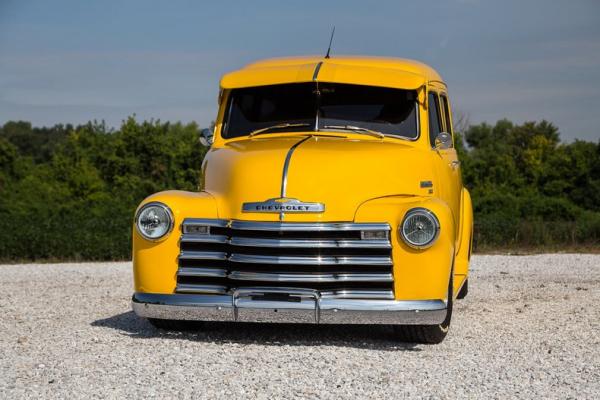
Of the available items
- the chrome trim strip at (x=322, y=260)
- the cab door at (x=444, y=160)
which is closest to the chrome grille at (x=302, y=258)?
the chrome trim strip at (x=322, y=260)

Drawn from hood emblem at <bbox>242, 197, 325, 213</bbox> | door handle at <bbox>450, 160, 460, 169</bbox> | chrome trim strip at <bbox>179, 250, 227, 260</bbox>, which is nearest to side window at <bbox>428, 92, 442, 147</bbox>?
door handle at <bbox>450, 160, 460, 169</bbox>

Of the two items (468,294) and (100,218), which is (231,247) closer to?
(468,294)

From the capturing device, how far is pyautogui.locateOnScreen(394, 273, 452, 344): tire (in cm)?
696

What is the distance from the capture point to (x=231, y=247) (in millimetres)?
6844

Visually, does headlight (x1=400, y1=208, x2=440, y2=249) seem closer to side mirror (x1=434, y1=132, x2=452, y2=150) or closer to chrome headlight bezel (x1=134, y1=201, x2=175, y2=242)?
side mirror (x1=434, y1=132, x2=452, y2=150)

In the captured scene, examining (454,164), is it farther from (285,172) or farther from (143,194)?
(143,194)

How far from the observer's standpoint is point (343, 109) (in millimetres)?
7973

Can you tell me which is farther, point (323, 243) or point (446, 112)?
point (446, 112)

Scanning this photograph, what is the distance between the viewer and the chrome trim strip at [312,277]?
21.6ft

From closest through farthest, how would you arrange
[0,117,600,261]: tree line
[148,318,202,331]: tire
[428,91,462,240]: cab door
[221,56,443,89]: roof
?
[148,318,202,331]: tire, [428,91,462,240]: cab door, [221,56,443,89]: roof, [0,117,600,261]: tree line

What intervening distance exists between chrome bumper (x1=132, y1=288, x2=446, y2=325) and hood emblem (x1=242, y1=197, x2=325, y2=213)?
60 centimetres

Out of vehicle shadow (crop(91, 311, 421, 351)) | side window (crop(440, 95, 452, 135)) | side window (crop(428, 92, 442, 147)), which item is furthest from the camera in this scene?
side window (crop(440, 95, 452, 135))

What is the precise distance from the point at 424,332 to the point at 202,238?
6.16 feet

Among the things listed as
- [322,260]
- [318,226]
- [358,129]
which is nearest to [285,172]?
[318,226]
